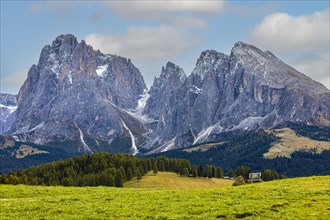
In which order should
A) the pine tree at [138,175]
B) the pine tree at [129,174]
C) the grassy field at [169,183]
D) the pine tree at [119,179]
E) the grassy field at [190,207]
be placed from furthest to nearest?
1. the pine tree at [129,174]
2. the pine tree at [138,175]
3. the pine tree at [119,179]
4. the grassy field at [169,183]
5. the grassy field at [190,207]

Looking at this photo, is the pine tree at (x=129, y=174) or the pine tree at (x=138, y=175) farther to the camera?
the pine tree at (x=129, y=174)

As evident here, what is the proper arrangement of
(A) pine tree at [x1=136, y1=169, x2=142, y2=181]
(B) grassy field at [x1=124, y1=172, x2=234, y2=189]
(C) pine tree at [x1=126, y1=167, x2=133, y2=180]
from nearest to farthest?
1. (B) grassy field at [x1=124, y1=172, x2=234, y2=189]
2. (A) pine tree at [x1=136, y1=169, x2=142, y2=181]
3. (C) pine tree at [x1=126, y1=167, x2=133, y2=180]

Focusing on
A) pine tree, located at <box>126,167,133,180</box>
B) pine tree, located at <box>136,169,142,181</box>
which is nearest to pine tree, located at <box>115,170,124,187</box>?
pine tree, located at <box>126,167,133,180</box>

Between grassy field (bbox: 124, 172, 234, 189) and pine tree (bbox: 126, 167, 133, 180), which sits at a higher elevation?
pine tree (bbox: 126, 167, 133, 180)

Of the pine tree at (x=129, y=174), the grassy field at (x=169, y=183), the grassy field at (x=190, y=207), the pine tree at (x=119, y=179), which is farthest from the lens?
the pine tree at (x=129, y=174)

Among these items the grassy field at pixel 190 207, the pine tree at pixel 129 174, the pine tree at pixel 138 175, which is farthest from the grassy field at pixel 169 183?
the grassy field at pixel 190 207

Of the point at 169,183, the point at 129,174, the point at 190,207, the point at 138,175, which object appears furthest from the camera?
the point at 129,174

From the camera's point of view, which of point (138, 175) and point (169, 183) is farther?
point (138, 175)

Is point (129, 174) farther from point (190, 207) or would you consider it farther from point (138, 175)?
point (190, 207)

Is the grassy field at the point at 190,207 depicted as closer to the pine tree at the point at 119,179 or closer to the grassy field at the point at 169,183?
the grassy field at the point at 169,183

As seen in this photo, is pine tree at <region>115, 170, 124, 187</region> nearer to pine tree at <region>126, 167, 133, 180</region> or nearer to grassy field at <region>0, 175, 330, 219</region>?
pine tree at <region>126, 167, 133, 180</region>

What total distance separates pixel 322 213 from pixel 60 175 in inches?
6404

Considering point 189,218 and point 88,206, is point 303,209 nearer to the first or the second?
point 189,218

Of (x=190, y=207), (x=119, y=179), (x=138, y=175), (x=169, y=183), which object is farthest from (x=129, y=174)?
(x=190, y=207)
